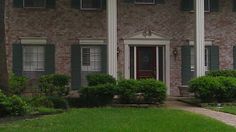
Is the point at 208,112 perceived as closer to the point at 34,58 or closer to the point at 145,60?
the point at 145,60

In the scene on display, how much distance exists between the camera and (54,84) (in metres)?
23.3

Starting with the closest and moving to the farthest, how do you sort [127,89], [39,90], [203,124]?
1. [203,124]
2. [127,89]
3. [39,90]

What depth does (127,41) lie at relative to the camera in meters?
25.3

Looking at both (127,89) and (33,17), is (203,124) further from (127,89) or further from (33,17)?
(33,17)

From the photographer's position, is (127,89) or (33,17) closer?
(127,89)

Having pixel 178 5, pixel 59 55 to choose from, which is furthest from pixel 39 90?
pixel 178 5

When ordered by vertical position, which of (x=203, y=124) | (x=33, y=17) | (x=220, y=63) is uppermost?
(x=33, y=17)

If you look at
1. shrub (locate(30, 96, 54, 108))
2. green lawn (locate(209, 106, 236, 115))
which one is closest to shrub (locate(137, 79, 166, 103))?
green lawn (locate(209, 106, 236, 115))

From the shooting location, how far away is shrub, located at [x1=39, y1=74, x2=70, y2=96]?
75.4 feet

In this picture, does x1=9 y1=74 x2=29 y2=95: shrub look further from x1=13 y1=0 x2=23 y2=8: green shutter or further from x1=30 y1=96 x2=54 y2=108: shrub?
x1=30 y1=96 x2=54 y2=108: shrub

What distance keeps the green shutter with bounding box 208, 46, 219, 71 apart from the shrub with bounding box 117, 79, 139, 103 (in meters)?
6.38

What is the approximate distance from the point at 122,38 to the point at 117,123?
1136cm

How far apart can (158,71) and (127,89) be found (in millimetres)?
5184

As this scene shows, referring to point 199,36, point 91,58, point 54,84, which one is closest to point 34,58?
point 54,84
